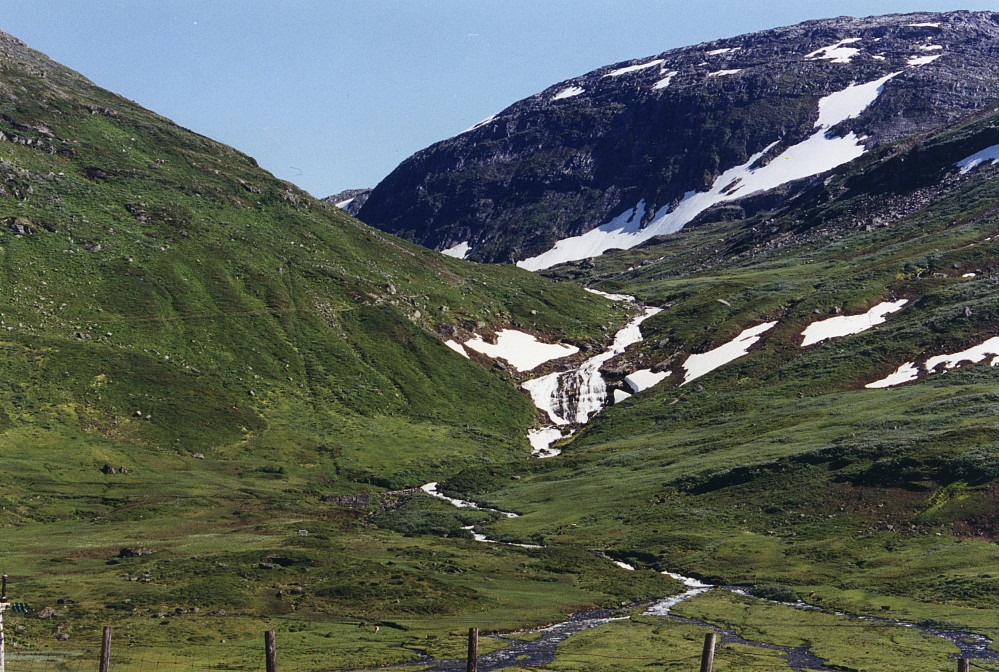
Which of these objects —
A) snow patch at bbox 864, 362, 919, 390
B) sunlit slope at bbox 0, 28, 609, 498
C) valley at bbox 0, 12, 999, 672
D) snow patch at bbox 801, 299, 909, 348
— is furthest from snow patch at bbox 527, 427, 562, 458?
snow patch at bbox 864, 362, 919, 390

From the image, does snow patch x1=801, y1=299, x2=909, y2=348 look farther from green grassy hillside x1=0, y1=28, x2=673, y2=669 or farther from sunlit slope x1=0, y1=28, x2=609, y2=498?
sunlit slope x1=0, y1=28, x2=609, y2=498

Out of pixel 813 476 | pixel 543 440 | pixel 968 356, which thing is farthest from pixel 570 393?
pixel 813 476

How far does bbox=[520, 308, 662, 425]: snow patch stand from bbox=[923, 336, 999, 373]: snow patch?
57616 mm

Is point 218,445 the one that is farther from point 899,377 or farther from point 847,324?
point 847,324

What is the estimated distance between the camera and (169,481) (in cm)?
12344

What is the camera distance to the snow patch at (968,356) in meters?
150

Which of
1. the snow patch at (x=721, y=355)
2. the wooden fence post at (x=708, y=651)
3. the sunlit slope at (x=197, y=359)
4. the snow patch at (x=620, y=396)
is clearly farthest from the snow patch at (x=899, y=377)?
the wooden fence post at (x=708, y=651)

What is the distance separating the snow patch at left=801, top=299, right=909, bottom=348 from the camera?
593 feet

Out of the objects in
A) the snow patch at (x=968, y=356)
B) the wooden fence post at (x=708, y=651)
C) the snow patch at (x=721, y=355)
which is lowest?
the wooden fence post at (x=708, y=651)

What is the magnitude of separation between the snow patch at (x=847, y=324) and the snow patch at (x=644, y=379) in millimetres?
26527

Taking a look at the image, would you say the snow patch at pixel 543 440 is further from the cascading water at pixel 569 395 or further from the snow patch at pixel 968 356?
the snow patch at pixel 968 356

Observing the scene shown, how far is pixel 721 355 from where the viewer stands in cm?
18525

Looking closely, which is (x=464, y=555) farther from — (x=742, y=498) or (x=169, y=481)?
(x=169, y=481)

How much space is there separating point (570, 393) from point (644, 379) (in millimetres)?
14423
